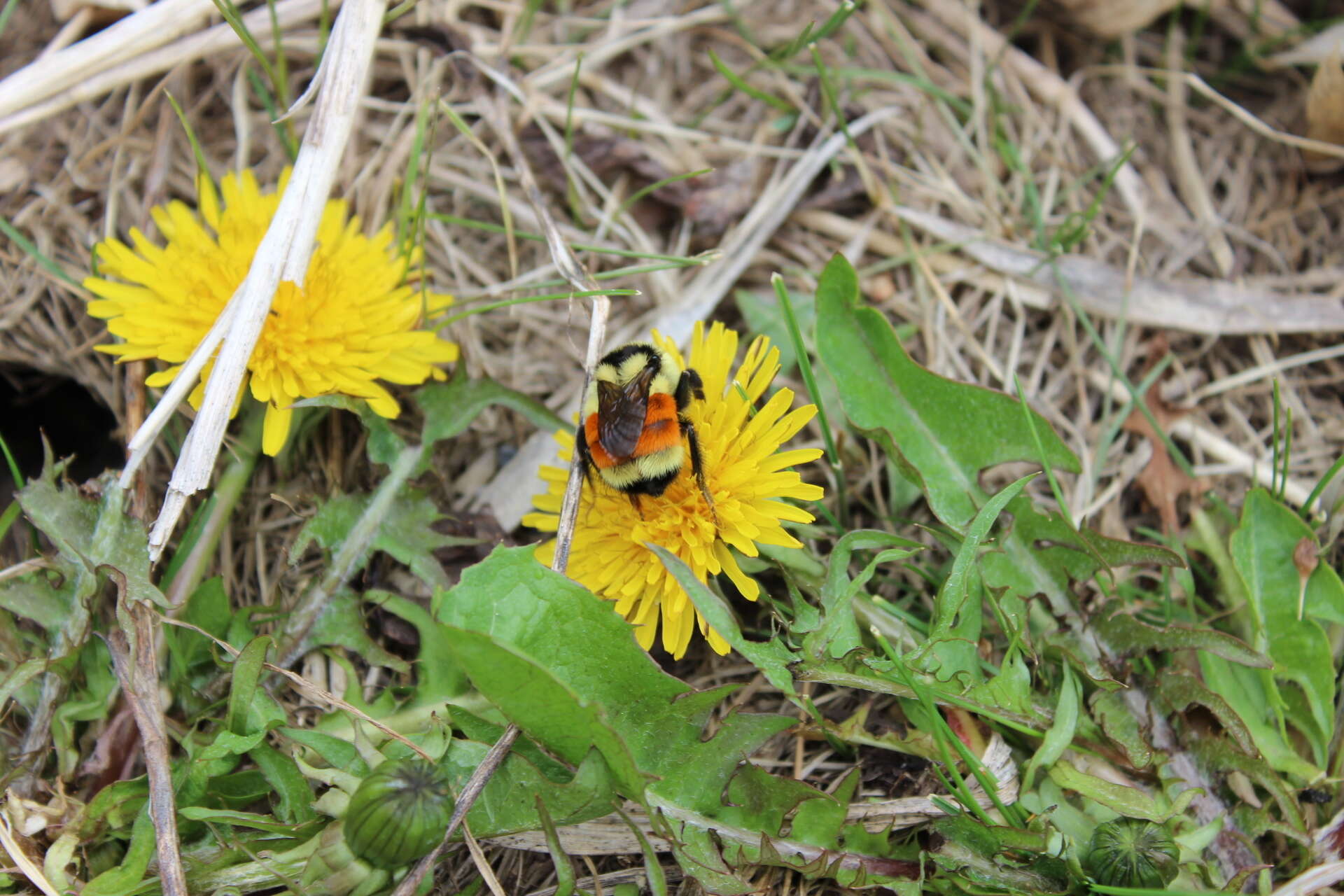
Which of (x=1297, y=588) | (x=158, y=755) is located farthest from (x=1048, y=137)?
(x=158, y=755)

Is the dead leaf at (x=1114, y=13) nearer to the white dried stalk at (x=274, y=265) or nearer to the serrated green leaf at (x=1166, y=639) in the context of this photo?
the serrated green leaf at (x=1166, y=639)

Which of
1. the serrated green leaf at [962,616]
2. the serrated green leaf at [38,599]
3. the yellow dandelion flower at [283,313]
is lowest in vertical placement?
the serrated green leaf at [962,616]

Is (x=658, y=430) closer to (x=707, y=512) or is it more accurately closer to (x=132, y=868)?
(x=707, y=512)

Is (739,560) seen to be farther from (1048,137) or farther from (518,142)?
(1048,137)

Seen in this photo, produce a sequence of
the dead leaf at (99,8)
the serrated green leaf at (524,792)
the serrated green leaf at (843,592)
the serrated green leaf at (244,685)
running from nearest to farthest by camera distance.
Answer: the serrated green leaf at (524,792), the serrated green leaf at (843,592), the serrated green leaf at (244,685), the dead leaf at (99,8)

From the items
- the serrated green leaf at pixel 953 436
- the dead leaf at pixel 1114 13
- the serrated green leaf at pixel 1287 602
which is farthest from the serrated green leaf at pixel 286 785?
the dead leaf at pixel 1114 13

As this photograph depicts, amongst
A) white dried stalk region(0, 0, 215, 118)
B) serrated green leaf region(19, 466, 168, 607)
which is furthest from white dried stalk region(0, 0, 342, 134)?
serrated green leaf region(19, 466, 168, 607)

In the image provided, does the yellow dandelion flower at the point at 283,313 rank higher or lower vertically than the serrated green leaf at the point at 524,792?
higher
